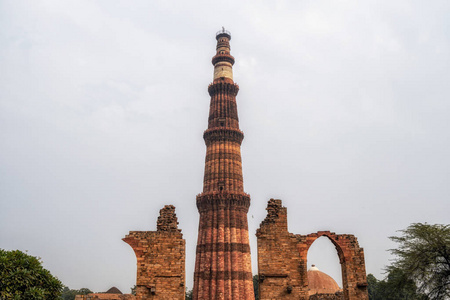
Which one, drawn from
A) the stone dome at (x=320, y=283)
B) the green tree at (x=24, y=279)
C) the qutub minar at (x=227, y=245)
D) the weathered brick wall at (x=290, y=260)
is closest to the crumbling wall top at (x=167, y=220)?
the qutub minar at (x=227, y=245)

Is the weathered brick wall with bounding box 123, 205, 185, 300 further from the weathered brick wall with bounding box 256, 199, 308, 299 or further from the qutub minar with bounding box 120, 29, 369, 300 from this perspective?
the weathered brick wall with bounding box 256, 199, 308, 299

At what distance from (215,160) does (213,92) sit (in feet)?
19.0

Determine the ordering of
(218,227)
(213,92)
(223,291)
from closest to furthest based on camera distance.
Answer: (223,291), (218,227), (213,92)

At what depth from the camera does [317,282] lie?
36.7 meters

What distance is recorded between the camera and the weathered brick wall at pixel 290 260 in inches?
550

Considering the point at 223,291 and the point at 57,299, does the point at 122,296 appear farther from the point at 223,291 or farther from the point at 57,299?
the point at 223,291

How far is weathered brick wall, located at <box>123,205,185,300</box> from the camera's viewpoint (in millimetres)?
12883

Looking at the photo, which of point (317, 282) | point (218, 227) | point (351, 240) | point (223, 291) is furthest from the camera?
point (317, 282)

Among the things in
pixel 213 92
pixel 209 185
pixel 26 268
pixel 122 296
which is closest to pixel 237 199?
pixel 209 185

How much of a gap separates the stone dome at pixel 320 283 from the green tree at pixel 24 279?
27.8 meters

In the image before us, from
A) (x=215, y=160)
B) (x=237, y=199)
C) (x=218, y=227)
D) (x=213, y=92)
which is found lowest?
(x=218, y=227)

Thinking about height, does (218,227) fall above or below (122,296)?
above

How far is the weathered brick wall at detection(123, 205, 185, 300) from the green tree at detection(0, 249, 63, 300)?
252 centimetres

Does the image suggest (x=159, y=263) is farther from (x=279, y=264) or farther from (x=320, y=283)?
(x=320, y=283)
